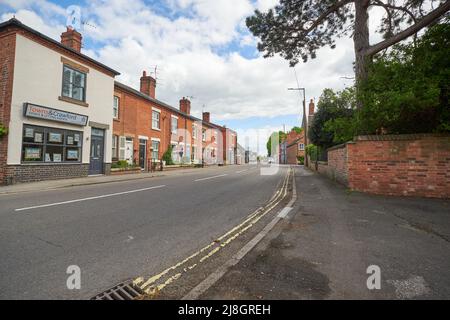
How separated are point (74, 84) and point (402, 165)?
1709 cm

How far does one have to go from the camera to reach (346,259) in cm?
336

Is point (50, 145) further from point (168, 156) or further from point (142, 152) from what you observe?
point (168, 156)

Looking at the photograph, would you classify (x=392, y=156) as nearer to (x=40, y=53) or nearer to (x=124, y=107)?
(x=40, y=53)

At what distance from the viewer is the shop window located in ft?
39.5

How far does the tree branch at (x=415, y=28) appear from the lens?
7.83m

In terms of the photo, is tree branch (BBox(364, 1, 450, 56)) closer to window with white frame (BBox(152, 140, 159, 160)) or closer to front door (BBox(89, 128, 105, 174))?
front door (BBox(89, 128, 105, 174))

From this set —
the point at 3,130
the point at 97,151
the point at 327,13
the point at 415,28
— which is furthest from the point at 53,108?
the point at 415,28

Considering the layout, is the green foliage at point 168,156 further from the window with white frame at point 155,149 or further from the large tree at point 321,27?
the large tree at point 321,27

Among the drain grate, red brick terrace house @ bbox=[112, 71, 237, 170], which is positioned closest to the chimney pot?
red brick terrace house @ bbox=[112, 71, 237, 170]

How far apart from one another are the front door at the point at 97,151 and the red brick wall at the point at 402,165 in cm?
1509

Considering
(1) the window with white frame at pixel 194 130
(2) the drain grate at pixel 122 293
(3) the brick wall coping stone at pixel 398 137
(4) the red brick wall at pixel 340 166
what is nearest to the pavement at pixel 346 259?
(2) the drain grate at pixel 122 293

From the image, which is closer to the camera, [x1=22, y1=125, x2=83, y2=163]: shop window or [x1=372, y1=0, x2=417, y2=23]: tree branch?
[x1=372, y1=0, x2=417, y2=23]: tree branch

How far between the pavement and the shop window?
518 inches
